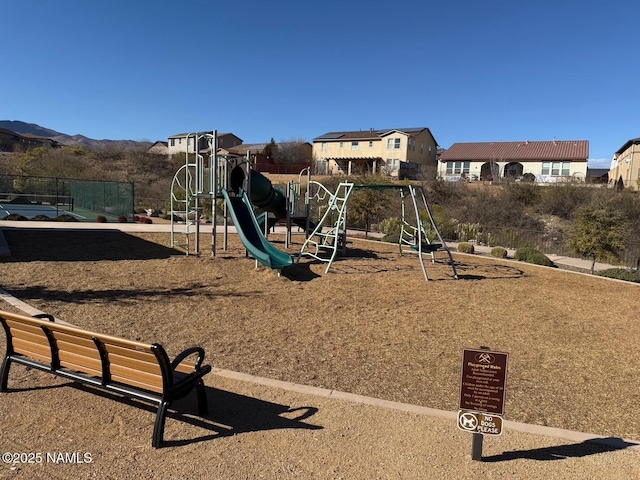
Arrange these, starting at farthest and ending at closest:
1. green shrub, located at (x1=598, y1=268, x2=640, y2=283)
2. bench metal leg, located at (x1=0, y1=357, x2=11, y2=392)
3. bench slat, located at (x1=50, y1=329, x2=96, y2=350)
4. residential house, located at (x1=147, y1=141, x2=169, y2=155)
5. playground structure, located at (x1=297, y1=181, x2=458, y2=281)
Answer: residential house, located at (x1=147, y1=141, x2=169, y2=155) < green shrub, located at (x1=598, y1=268, x2=640, y2=283) < playground structure, located at (x1=297, y1=181, x2=458, y2=281) < bench metal leg, located at (x1=0, y1=357, x2=11, y2=392) < bench slat, located at (x1=50, y1=329, x2=96, y2=350)

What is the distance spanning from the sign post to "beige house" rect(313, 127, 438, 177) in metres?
45.4

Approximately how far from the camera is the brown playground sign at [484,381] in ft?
9.37

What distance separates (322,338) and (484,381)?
9.88ft

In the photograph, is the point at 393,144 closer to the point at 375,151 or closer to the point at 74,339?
the point at 375,151

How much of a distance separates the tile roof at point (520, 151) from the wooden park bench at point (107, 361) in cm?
4786

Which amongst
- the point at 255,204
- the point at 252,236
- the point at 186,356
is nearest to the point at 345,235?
the point at 255,204

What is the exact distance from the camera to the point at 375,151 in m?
52.3

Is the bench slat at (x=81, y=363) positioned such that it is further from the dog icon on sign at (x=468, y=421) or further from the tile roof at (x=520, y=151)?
the tile roof at (x=520, y=151)

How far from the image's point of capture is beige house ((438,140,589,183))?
1705 inches

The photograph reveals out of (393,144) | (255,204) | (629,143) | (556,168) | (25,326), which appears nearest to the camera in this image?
(25,326)

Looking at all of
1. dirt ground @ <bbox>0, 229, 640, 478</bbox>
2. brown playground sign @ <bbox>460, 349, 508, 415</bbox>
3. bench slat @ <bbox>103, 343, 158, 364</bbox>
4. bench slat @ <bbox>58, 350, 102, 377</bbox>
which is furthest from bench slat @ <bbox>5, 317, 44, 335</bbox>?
brown playground sign @ <bbox>460, 349, 508, 415</bbox>

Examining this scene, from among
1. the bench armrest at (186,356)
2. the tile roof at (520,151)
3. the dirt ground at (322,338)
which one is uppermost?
the tile roof at (520,151)

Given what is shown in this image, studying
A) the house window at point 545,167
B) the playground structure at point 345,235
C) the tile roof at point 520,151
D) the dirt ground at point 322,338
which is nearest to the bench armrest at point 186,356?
the dirt ground at point 322,338

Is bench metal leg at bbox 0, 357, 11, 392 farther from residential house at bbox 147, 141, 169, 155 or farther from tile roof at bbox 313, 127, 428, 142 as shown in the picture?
residential house at bbox 147, 141, 169, 155
